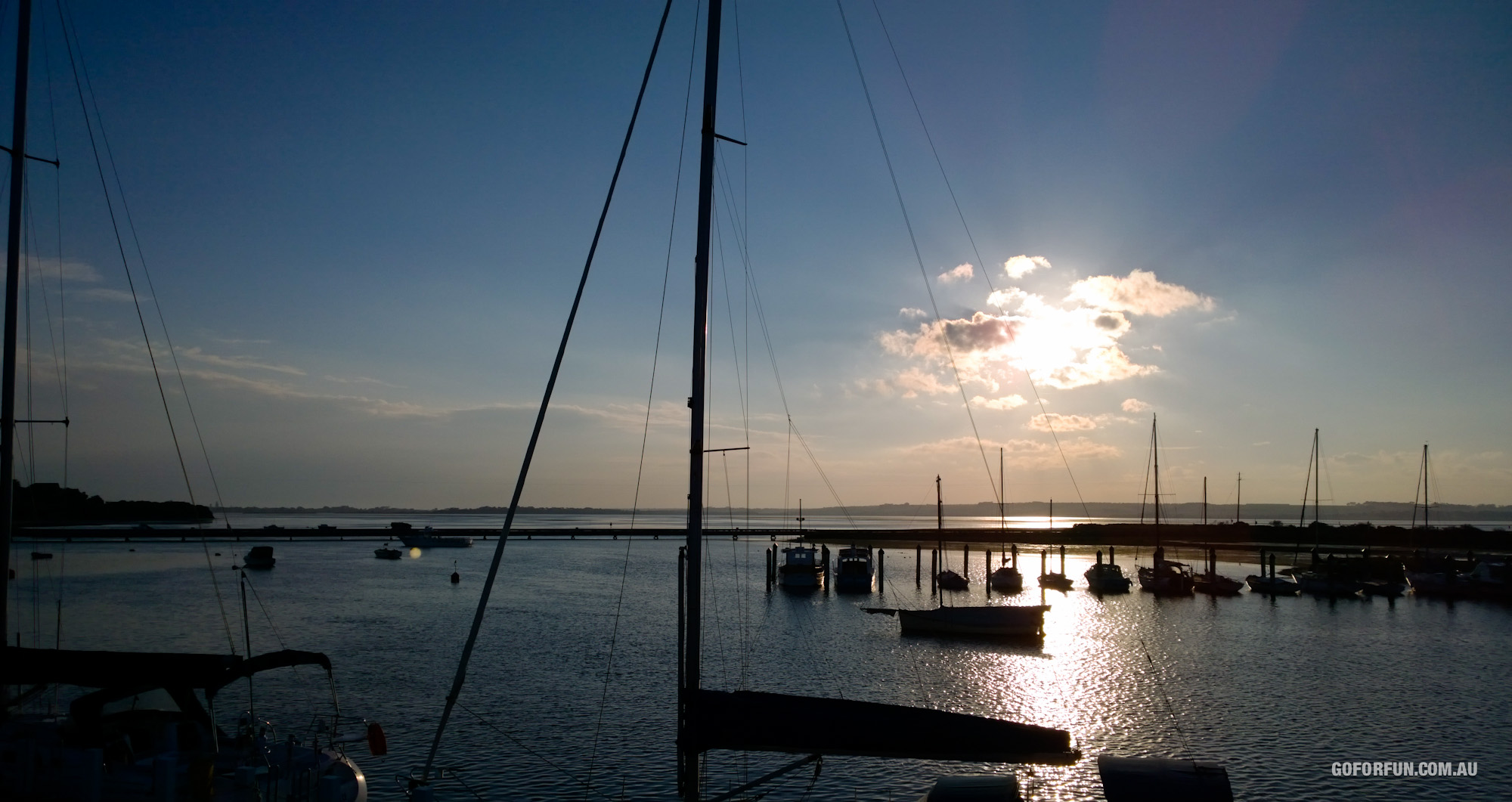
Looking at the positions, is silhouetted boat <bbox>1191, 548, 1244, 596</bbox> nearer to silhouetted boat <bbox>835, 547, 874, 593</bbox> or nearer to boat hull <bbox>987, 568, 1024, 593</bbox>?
boat hull <bbox>987, 568, 1024, 593</bbox>

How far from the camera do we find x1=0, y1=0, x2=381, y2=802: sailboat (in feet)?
40.6

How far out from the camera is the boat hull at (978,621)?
43.7 m

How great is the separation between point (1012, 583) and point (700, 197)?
63472mm

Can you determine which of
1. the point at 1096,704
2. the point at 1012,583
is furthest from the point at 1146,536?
the point at 1096,704

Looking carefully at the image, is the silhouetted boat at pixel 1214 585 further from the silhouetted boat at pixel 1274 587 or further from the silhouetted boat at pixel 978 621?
the silhouetted boat at pixel 978 621

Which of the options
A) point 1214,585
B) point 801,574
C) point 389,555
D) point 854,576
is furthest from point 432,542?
point 1214,585

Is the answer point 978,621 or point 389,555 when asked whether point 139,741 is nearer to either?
point 978,621

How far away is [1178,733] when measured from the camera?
25.4 metres

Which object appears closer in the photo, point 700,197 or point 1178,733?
point 700,197

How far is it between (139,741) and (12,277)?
28.4 ft

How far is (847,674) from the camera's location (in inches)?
1348

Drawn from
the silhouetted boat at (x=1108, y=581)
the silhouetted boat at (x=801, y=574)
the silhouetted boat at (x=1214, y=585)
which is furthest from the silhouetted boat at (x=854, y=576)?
the silhouetted boat at (x=1214, y=585)

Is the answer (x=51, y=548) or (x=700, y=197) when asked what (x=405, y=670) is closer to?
(x=700, y=197)

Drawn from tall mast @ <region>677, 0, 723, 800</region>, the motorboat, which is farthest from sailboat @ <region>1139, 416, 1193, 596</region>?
tall mast @ <region>677, 0, 723, 800</region>
